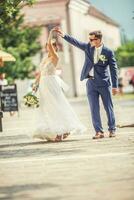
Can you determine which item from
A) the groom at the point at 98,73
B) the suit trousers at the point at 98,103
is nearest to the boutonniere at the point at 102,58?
the groom at the point at 98,73

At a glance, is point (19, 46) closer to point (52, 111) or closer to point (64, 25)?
point (64, 25)

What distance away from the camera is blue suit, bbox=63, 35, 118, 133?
1409cm

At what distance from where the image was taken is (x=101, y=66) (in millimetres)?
14141

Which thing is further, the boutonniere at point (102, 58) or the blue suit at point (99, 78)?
the blue suit at point (99, 78)

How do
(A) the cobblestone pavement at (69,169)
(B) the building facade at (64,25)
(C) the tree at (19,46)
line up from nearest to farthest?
(A) the cobblestone pavement at (69,169) < (C) the tree at (19,46) < (B) the building facade at (64,25)

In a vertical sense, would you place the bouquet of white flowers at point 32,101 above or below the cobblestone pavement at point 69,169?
above

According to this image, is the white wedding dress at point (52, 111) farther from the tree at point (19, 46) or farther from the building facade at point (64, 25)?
the building facade at point (64, 25)

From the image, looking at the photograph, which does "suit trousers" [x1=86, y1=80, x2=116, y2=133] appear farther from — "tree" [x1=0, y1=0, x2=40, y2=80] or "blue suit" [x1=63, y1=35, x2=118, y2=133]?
"tree" [x1=0, y1=0, x2=40, y2=80]

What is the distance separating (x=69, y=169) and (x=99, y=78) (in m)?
4.71

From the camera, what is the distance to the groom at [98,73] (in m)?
14.1

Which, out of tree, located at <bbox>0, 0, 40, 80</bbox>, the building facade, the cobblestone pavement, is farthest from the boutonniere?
the building facade

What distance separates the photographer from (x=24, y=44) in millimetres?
48375

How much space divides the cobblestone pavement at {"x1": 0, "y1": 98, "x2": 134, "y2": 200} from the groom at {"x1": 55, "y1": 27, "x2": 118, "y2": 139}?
45 cm

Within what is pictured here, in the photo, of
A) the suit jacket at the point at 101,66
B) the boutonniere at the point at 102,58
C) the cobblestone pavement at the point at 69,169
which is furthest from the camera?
the suit jacket at the point at 101,66
